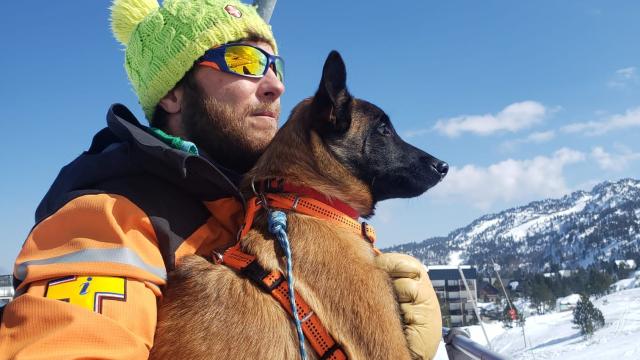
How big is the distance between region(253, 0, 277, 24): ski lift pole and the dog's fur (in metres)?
1.14

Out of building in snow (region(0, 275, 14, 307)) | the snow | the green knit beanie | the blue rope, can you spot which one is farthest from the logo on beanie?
the snow

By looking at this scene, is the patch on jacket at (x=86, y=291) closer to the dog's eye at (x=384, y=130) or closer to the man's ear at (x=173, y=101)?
the man's ear at (x=173, y=101)

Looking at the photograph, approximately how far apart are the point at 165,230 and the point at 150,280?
1.14 ft

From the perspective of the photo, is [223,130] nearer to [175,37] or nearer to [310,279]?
[175,37]

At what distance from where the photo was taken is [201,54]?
3727 millimetres

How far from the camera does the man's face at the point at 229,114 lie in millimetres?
3646

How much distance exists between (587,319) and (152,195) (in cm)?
16920

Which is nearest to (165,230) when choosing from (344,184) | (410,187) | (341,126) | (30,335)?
(30,335)

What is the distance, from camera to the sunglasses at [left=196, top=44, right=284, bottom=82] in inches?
146

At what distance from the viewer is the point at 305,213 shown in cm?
327

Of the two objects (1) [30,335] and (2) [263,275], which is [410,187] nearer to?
(2) [263,275]

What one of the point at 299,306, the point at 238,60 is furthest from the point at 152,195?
the point at 238,60

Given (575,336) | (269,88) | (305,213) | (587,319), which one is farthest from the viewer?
(575,336)

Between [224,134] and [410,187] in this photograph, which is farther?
[410,187]
